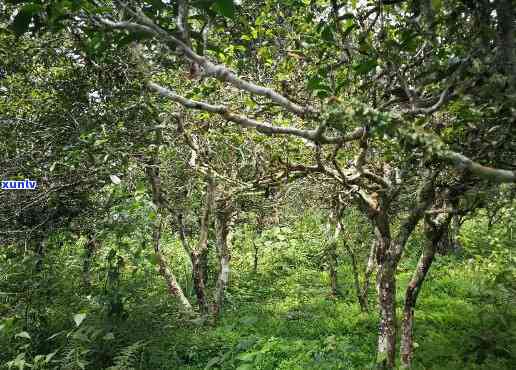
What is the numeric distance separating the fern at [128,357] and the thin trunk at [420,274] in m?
3.98

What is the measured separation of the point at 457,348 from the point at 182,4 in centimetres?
817

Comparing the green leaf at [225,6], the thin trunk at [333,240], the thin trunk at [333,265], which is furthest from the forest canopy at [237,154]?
the thin trunk at [333,265]

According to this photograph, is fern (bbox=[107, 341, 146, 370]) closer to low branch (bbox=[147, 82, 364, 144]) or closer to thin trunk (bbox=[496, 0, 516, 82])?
low branch (bbox=[147, 82, 364, 144])

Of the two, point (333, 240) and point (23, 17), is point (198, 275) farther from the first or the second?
point (23, 17)

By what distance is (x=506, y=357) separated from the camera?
24.5ft

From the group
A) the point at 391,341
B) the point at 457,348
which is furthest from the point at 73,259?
the point at 457,348

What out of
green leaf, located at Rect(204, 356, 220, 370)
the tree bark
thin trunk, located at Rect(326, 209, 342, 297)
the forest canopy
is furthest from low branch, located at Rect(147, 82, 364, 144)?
thin trunk, located at Rect(326, 209, 342, 297)

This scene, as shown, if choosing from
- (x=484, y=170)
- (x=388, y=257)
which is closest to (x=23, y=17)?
(x=484, y=170)

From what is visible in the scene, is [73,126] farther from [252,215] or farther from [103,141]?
[252,215]

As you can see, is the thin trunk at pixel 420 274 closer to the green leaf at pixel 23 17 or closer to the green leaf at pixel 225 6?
the green leaf at pixel 225 6

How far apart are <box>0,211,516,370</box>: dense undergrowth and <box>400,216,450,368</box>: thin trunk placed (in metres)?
1.22

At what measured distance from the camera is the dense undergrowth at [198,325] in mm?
6543

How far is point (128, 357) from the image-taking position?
6172mm

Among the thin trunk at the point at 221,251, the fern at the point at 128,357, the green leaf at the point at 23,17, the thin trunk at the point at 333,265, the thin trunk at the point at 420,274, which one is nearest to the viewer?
the green leaf at the point at 23,17
